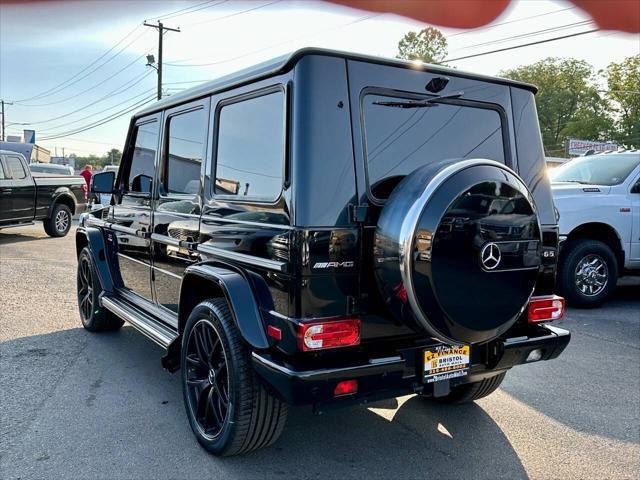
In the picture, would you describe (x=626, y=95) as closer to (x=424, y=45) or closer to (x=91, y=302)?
(x=424, y=45)

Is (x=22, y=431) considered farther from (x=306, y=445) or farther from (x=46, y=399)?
(x=306, y=445)

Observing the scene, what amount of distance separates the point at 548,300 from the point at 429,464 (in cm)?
115

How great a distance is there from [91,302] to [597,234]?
5996 millimetres

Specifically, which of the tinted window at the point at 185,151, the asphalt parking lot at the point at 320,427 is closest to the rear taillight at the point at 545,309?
the asphalt parking lot at the point at 320,427

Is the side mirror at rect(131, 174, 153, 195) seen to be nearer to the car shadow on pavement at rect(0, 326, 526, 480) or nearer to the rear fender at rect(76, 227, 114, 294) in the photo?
the rear fender at rect(76, 227, 114, 294)

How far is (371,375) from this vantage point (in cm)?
260

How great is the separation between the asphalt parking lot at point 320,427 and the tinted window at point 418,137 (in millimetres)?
1518

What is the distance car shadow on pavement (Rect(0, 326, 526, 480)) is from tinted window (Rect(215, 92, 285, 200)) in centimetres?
146

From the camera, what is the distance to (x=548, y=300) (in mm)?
3225

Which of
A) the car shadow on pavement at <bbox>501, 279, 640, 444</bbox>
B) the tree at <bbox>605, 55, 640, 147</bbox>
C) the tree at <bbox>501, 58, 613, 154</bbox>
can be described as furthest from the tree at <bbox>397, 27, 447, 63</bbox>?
the car shadow on pavement at <bbox>501, 279, 640, 444</bbox>

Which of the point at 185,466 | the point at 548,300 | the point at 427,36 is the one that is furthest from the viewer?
the point at 427,36

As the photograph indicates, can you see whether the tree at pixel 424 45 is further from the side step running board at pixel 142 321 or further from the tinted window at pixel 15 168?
the side step running board at pixel 142 321

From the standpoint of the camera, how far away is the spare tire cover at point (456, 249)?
2422 mm

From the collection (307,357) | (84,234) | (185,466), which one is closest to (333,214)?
(307,357)
